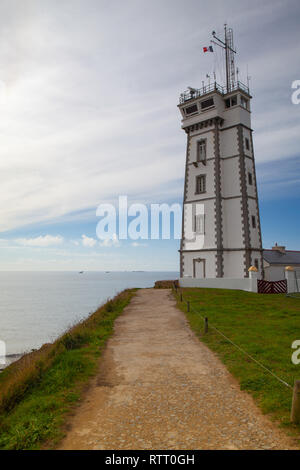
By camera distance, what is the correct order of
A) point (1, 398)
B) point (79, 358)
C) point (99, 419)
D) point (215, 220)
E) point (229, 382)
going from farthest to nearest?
1. point (215, 220)
2. point (79, 358)
3. point (229, 382)
4. point (1, 398)
5. point (99, 419)

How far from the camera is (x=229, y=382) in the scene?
283 inches

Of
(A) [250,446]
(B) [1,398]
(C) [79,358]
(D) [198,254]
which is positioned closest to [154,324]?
(C) [79,358]

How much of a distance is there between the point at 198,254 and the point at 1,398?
2598cm

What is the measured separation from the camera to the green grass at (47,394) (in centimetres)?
495

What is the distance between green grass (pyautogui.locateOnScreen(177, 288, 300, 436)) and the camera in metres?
6.30

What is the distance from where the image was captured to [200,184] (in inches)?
1282

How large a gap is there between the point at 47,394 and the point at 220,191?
89.1ft

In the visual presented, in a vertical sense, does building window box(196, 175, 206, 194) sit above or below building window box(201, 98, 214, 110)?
below

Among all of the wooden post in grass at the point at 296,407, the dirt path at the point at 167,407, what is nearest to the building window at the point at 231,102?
the dirt path at the point at 167,407

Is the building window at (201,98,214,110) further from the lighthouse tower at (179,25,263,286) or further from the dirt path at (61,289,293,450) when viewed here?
the dirt path at (61,289,293,450)

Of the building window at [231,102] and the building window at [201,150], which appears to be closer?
the building window at [231,102]
